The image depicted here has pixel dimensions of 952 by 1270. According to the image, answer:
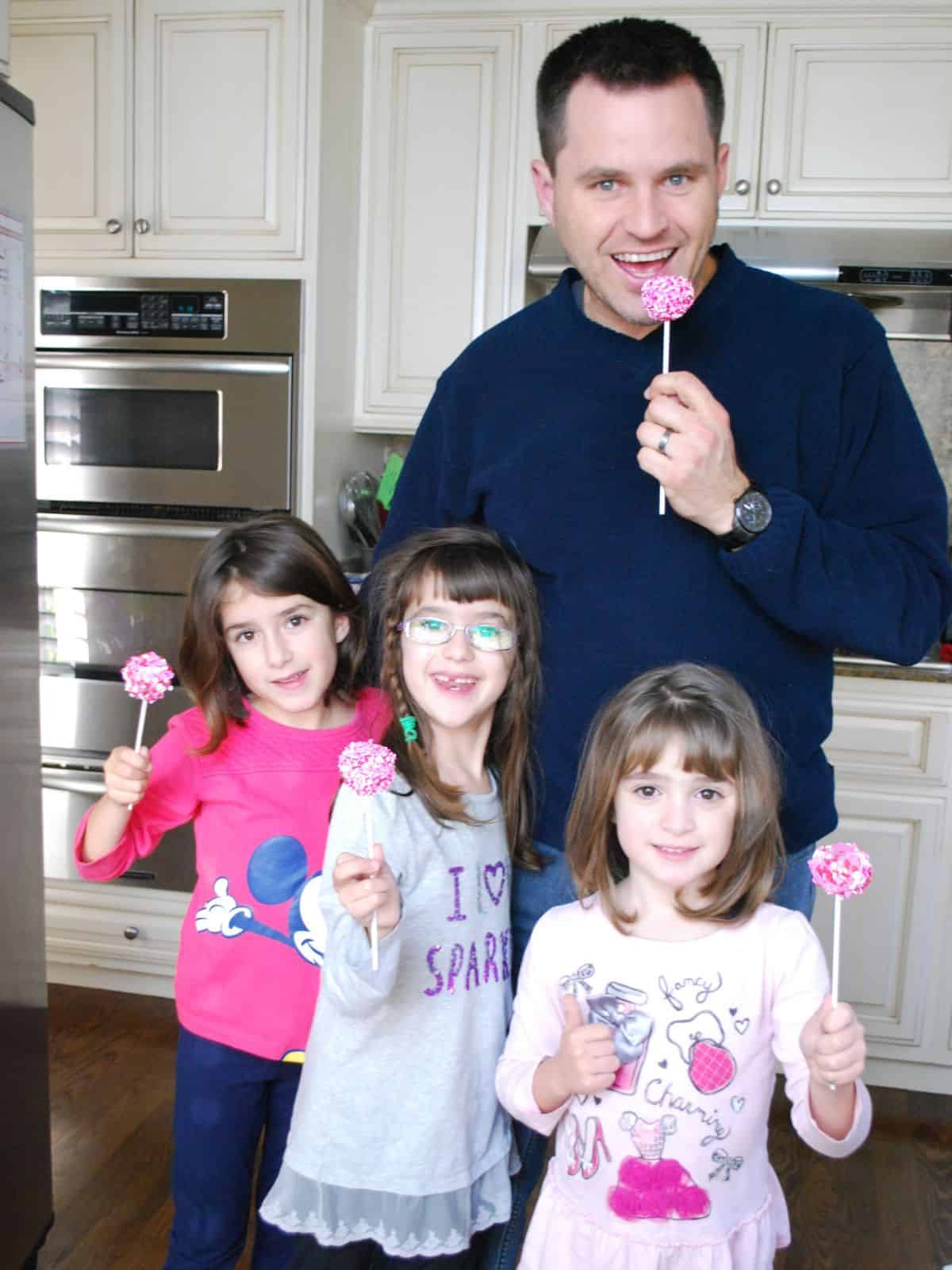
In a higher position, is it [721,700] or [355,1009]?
[721,700]

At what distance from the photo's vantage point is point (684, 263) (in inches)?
47.9

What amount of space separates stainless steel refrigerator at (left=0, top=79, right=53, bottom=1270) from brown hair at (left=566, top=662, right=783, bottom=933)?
1.03m

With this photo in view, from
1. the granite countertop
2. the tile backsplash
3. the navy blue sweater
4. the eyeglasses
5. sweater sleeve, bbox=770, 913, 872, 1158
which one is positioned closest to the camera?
sweater sleeve, bbox=770, 913, 872, 1158

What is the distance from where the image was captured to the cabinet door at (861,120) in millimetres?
2732

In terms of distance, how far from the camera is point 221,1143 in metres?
1.58

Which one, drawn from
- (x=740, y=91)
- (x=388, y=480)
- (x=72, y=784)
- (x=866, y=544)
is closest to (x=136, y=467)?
(x=388, y=480)

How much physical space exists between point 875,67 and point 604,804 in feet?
7.34

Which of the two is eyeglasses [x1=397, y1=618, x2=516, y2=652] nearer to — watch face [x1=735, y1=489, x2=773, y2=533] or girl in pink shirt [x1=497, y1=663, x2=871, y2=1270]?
girl in pink shirt [x1=497, y1=663, x2=871, y2=1270]

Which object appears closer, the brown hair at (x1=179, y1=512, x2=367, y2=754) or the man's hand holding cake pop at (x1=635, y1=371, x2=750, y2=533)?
the man's hand holding cake pop at (x1=635, y1=371, x2=750, y2=533)

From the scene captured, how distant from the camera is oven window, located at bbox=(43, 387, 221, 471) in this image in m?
2.84

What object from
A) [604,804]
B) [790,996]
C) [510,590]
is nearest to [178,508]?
[510,590]

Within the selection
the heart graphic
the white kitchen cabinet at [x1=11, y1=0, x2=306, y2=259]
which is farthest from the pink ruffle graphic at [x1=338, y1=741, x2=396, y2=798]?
the white kitchen cabinet at [x1=11, y1=0, x2=306, y2=259]

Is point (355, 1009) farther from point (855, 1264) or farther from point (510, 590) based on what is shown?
point (855, 1264)

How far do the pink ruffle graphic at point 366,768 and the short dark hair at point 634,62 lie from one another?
0.66 m
